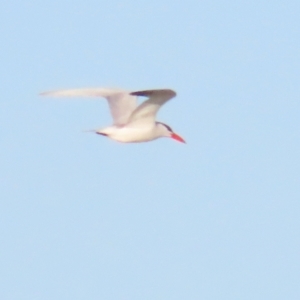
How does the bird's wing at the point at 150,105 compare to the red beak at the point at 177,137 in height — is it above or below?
above

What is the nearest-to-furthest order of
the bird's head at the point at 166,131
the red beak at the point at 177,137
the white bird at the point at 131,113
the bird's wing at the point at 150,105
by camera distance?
the bird's wing at the point at 150,105 < the white bird at the point at 131,113 < the bird's head at the point at 166,131 < the red beak at the point at 177,137

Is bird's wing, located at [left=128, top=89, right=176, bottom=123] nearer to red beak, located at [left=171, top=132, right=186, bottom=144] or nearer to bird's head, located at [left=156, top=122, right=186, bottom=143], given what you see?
bird's head, located at [left=156, top=122, right=186, bottom=143]

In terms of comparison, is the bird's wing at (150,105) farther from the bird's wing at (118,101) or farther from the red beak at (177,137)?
the red beak at (177,137)

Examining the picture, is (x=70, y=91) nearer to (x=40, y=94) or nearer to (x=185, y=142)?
(x=40, y=94)

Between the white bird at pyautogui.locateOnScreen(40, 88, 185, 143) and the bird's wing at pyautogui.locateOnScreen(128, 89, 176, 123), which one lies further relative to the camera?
the white bird at pyautogui.locateOnScreen(40, 88, 185, 143)

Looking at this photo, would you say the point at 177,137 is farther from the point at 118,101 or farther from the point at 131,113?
the point at 131,113

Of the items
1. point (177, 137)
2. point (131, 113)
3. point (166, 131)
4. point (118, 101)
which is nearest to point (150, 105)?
point (131, 113)

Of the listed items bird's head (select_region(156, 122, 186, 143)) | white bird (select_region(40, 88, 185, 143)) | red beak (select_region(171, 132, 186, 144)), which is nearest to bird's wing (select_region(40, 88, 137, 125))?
white bird (select_region(40, 88, 185, 143))

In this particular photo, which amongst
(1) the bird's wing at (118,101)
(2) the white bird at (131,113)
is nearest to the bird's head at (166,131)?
(2) the white bird at (131,113)
